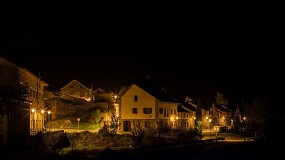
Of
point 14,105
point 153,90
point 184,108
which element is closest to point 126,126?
point 153,90

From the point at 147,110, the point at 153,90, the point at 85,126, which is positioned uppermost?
the point at 153,90

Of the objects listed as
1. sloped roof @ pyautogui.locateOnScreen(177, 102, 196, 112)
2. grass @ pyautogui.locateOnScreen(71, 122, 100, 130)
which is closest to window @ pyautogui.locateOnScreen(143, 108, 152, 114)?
grass @ pyautogui.locateOnScreen(71, 122, 100, 130)

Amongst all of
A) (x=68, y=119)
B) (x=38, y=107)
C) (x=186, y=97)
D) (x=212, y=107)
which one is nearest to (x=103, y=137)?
(x=38, y=107)

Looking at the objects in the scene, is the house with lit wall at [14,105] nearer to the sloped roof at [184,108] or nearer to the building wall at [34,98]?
the building wall at [34,98]

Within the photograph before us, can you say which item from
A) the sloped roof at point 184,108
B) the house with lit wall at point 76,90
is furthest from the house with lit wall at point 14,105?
the house with lit wall at point 76,90

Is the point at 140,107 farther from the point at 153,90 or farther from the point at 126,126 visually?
the point at 153,90

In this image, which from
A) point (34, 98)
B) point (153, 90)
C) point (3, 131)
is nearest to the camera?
point (3, 131)

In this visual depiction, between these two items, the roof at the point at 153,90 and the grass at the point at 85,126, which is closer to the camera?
the grass at the point at 85,126

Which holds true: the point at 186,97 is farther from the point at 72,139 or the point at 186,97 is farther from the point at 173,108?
the point at 72,139

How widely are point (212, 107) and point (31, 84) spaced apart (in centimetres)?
6329

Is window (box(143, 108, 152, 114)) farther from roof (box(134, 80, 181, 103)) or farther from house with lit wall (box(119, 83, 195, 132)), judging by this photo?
roof (box(134, 80, 181, 103))

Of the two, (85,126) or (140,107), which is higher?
(140,107)

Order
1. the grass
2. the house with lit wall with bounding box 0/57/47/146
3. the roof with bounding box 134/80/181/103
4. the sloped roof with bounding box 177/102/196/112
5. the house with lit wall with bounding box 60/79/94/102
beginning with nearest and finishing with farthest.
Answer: the house with lit wall with bounding box 0/57/47/146 < the grass < the roof with bounding box 134/80/181/103 < the sloped roof with bounding box 177/102/196/112 < the house with lit wall with bounding box 60/79/94/102

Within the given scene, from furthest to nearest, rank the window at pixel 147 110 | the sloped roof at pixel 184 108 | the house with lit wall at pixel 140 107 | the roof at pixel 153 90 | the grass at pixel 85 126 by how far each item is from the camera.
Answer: the sloped roof at pixel 184 108 → the roof at pixel 153 90 → the window at pixel 147 110 → the house with lit wall at pixel 140 107 → the grass at pixel 85 126
